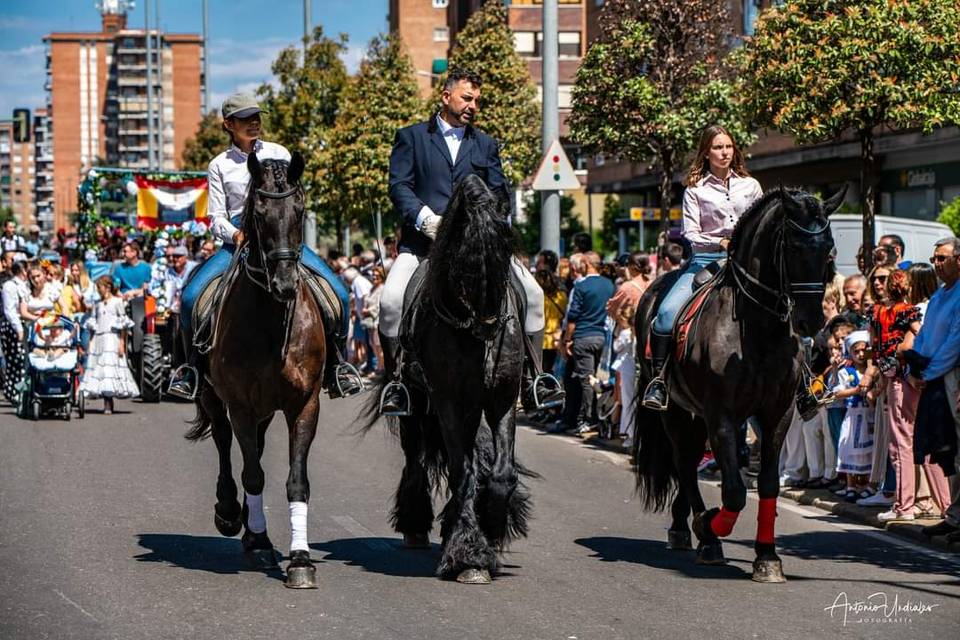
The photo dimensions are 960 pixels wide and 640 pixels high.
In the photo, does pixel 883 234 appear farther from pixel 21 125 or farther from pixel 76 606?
pixel 21 125

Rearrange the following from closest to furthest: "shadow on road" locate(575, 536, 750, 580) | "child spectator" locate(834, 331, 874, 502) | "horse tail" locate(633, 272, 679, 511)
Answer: "shadow on road" locate(575, 536, 750, 580)
"horse tail" locate(633, 272, 679, 511)
"child spectator" locate(834, 331, 874, 502)

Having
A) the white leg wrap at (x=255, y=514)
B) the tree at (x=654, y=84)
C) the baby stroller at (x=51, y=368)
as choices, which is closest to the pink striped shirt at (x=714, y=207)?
the white leg wrap at (x=255, y=514)

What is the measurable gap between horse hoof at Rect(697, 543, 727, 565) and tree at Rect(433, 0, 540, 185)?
139 feet

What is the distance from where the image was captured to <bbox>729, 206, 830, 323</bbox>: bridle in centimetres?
915

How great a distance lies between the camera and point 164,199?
3173 cm

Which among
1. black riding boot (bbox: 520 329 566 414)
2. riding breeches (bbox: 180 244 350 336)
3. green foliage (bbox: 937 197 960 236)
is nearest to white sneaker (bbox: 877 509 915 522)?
black riding boot (bbox: 520 329 566 414)

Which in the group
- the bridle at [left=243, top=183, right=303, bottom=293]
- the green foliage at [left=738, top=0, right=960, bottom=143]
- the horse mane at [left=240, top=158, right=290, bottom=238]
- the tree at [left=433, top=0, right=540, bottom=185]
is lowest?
the bridle at [left=243, top=183, right=303, bottom=293]

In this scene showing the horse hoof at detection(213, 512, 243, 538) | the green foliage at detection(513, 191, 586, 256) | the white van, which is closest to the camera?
the horse hoof at detection(213, 512, 243, 538)

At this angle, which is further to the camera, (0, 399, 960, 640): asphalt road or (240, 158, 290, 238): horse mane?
(240, 158, 290, 238): horse mane

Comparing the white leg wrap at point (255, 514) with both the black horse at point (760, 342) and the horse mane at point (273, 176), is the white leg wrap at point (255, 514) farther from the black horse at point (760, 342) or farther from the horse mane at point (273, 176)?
the black horse at point (760, 342)

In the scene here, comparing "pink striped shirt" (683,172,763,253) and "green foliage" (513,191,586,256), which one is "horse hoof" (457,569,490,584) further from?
"green foliage" (513,191,586,256)

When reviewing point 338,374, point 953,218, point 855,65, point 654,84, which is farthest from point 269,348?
point 953,218

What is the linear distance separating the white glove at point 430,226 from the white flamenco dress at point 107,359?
1275 centimetres

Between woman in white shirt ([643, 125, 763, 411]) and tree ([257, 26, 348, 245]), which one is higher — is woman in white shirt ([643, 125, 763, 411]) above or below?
below
